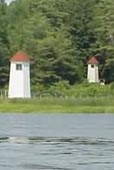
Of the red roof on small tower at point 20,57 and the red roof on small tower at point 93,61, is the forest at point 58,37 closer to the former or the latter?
the red roof on small tower at point 93,61

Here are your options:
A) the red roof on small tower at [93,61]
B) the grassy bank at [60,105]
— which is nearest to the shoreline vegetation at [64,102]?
the grassy bank at [60,105]

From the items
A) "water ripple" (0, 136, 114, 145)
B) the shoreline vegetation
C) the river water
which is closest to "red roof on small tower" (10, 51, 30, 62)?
the shoreline vegetation

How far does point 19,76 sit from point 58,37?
10.1m

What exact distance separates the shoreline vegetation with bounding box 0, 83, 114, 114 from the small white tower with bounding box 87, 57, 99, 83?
1059 cm

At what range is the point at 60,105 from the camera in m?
78.9

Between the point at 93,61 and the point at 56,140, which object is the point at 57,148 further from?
the point at 93,61

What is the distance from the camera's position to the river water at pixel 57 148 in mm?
29075

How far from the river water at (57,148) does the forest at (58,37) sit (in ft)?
137

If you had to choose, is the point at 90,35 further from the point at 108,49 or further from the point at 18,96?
the point at 18,96

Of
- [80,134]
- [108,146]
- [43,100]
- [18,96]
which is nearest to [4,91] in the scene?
[18,96]

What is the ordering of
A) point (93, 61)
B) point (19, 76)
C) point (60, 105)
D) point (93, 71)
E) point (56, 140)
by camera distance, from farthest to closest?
point (93, 61) < point (93, 71) < point (19, 76) < point (60, 105) < point (56, 140)

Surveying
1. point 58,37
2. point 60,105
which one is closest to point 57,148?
point 60,105

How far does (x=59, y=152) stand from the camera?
3341 cm

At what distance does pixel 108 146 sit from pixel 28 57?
55.1m
